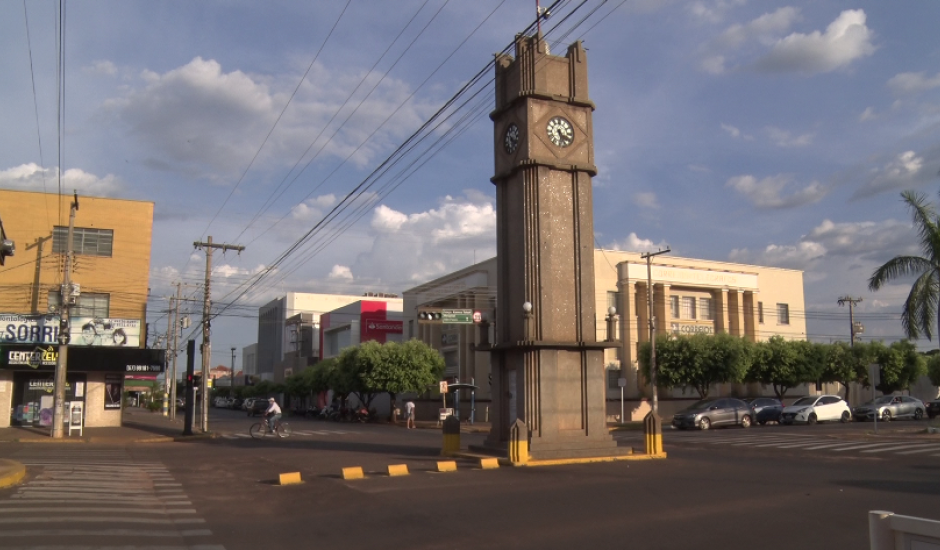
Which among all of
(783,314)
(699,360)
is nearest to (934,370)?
(783,314)

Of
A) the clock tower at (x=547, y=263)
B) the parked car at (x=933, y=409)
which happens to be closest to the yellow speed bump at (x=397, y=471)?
the clock tower at (x=547, y=263)

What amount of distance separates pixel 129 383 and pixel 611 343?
116584 mm

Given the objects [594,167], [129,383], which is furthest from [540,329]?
[129,383]

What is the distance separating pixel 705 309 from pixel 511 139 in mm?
37769

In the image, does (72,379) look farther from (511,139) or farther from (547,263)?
(547,263)

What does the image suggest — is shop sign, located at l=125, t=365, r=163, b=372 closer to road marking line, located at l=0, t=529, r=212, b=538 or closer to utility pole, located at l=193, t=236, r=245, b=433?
utility pole, located at l=193, t=236, r=245, b=433

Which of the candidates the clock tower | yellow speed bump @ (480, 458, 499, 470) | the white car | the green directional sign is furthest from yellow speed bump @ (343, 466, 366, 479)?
the white car

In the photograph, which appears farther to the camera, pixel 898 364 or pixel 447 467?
pixel 898 364

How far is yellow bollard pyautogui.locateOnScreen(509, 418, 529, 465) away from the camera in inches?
741

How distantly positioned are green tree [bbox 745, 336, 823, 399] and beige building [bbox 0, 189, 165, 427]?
36.6 meters

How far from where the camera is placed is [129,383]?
12088cm

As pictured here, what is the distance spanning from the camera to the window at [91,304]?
40.8 m

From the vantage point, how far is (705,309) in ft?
182

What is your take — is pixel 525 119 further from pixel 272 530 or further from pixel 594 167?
pixel 272 530
